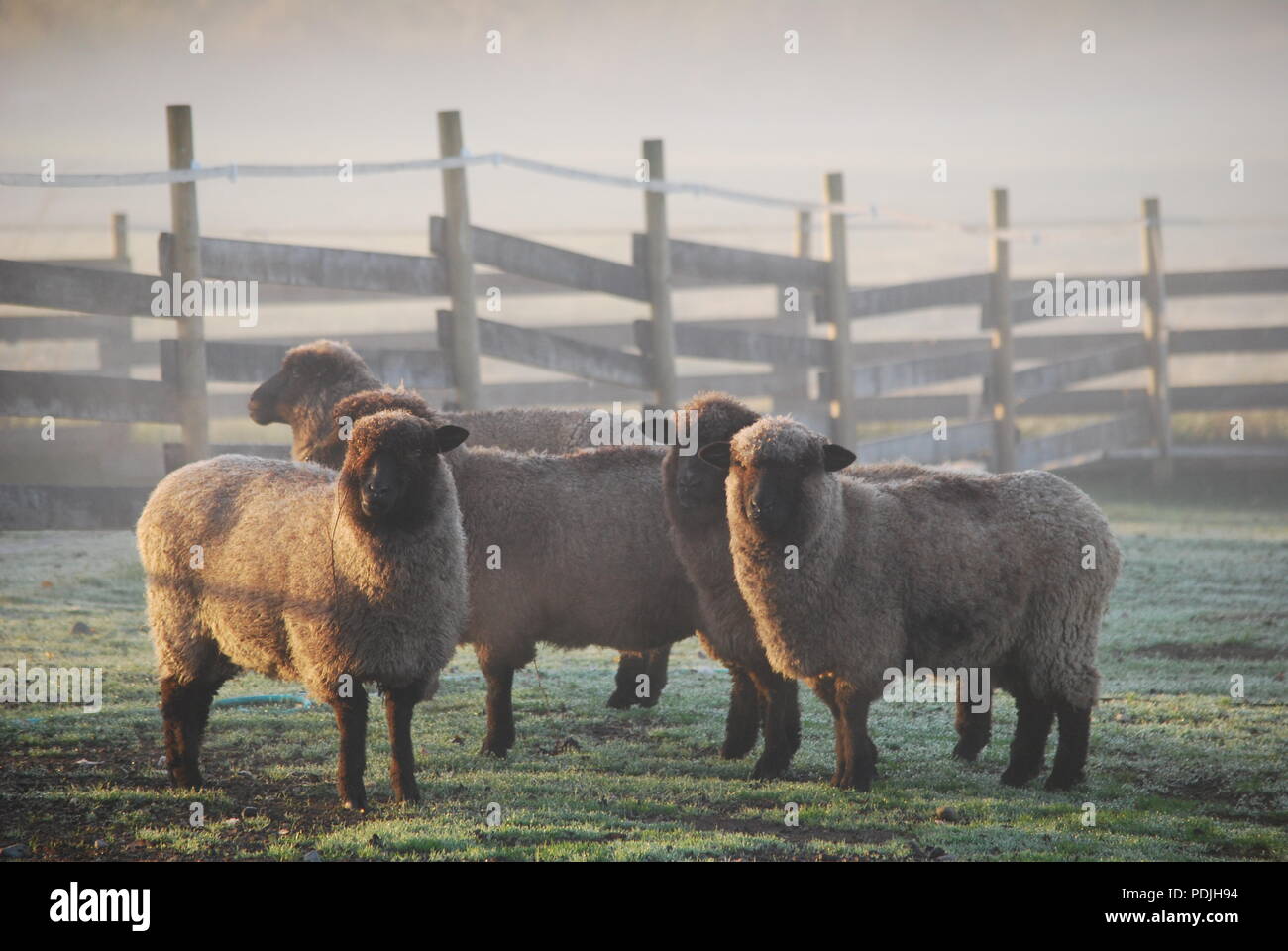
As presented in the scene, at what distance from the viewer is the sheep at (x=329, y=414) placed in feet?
29.2

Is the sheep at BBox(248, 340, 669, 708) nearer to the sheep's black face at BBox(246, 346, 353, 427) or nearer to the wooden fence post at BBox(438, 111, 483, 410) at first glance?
the sheep's black face at BBox(246, 346, 353, 427)

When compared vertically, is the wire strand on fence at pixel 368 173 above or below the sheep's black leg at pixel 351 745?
above

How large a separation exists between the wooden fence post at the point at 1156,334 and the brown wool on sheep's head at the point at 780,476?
13215 millimetres

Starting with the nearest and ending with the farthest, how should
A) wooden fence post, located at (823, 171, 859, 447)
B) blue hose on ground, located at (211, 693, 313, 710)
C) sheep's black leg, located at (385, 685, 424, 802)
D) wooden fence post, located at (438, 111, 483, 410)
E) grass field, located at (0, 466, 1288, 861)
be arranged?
grass field, located at (0, 466, 1288, 861)
sheep's black leg, located at (385, 685, 424, 802)
blue hose on ground, located at (211, 693, 313, 710)
wooden fence post, located at (438, 111, 483, 410)
wooden fence post, located at (823, 171, 859, 447)

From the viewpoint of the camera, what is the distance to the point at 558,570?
726 cm

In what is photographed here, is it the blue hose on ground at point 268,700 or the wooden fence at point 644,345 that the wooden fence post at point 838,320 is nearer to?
the wooden fence at point 644,345

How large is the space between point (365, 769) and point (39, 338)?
13.8 meters

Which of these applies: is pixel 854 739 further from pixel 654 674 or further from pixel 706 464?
pixel 654 674

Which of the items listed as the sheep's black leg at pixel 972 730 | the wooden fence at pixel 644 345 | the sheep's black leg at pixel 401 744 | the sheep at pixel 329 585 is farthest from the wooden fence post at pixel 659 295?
the sheep's black leg at pixel 401 744

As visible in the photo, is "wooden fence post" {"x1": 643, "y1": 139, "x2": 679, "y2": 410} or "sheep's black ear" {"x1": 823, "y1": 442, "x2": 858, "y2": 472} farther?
"wooden fence post" {"x1": 643, "y1": 139, "x2": 679, "y2": 410}

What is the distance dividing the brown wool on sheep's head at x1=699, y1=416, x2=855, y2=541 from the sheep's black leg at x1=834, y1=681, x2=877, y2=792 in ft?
2.58

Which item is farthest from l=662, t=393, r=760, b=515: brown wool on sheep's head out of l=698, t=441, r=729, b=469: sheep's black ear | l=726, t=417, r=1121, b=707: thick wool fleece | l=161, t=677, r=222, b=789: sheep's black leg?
l=161, t=677, r=222, b=789: sheep's black leg

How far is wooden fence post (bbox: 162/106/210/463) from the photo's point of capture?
10.0m

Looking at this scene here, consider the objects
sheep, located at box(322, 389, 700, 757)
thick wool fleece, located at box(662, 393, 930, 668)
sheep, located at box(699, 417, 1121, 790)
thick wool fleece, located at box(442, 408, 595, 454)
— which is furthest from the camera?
thick wool fleece, located at box(442, 408, 595, 454)
